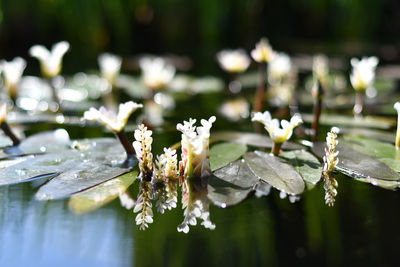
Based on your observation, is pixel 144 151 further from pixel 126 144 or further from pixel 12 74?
pixel 12 74

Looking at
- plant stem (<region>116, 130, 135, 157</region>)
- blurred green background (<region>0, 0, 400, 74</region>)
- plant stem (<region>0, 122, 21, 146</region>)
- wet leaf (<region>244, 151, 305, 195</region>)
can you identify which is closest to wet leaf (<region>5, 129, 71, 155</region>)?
plant stem (<region>0, 122, 21, 146</region>)

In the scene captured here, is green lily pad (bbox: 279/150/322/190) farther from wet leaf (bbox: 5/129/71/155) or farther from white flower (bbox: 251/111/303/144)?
wet leaf (bbox: 5/129/71/155)

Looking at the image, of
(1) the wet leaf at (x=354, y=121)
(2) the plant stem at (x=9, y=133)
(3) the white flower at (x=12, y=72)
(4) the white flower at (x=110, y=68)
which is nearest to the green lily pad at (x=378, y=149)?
(1) the wet leaf at (x=354, y=121)

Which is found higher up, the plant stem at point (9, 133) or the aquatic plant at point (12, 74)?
the aquatic plant at point (12, 74)

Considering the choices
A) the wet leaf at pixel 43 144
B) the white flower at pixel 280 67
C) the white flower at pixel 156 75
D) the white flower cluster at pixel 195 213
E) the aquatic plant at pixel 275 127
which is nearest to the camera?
the white flower cluster at pixel 195 213

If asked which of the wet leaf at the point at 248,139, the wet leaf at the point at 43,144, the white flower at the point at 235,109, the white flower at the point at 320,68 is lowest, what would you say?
the wet leaf at the point at 43,144

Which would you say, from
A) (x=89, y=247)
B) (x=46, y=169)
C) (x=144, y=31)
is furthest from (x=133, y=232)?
(x=144, y=31)

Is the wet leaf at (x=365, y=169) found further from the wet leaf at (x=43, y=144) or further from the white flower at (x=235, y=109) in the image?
the wet leaf at (x=43, y=144)

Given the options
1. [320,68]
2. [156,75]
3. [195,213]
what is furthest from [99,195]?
[156,75]
